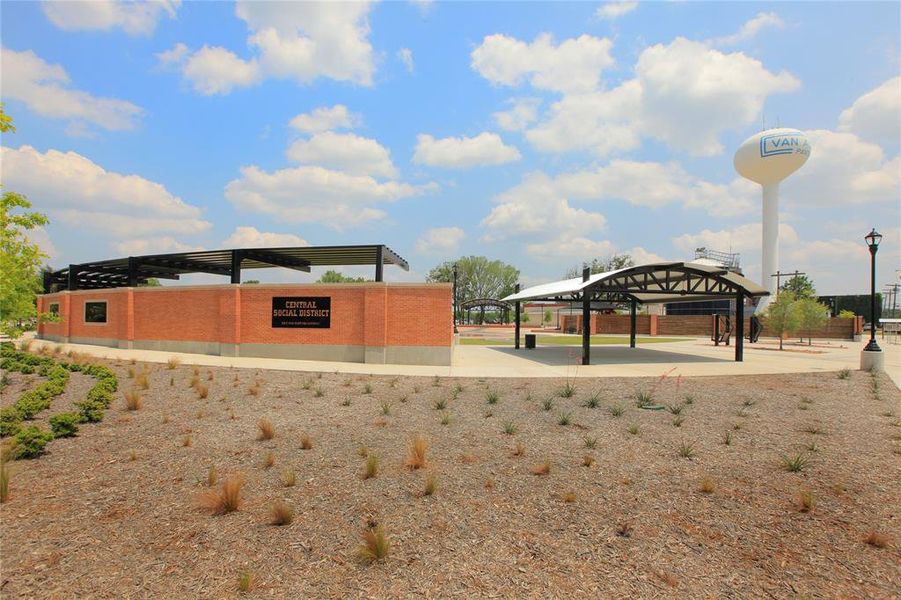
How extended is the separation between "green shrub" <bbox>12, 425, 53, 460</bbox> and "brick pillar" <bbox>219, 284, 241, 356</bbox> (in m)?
14.1

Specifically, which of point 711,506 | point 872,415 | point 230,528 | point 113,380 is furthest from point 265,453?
point 872,415

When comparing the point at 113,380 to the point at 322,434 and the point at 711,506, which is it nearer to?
the point at 322,434

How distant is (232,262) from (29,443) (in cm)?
1621

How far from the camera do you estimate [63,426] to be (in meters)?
8.01

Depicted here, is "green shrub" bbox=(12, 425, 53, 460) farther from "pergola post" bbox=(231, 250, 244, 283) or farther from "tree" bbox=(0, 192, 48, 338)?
"pergola post" bbox=(231, 250, 244, 283)

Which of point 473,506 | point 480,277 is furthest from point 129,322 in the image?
point 480,277

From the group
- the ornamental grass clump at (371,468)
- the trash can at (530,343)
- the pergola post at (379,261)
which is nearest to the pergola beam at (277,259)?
the pergola post at (379,261)

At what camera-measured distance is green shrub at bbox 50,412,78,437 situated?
7.95 meters

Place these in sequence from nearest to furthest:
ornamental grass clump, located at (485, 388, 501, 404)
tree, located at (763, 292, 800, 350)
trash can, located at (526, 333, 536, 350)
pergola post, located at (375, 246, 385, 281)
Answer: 1. ornamental grass clump, located at (485, 388, 501, 404)
2. pergola post, located at (375, 246, 385, 281)
3. trash can, located at (526, 333, 536, 350)
4. tree, located at (763, 292, 800, 350)

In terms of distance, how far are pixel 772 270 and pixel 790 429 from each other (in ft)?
197

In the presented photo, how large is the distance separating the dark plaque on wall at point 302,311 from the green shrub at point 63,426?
12.1 meters

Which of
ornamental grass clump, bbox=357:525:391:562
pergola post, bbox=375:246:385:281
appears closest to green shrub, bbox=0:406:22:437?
ornamental grass clump, bbox=357:525:391:562

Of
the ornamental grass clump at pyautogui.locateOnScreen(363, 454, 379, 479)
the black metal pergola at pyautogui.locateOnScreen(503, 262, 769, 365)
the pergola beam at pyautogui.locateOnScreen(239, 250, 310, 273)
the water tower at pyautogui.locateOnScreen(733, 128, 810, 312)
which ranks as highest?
the water tower at pyautogui.locateOnScreen(733, 128, 810, 312)

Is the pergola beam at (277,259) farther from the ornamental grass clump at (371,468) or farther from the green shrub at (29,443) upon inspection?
the ornamental grass clump at (371,468)
